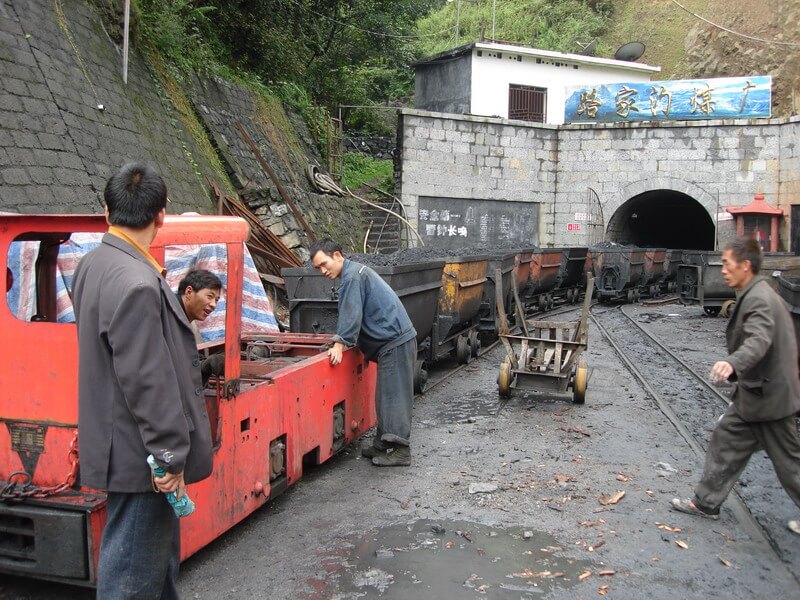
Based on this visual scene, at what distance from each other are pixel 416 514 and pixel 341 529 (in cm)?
58

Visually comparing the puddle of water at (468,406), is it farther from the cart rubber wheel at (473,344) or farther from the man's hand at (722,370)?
the man's hand at (722,370)

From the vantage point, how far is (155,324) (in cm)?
244

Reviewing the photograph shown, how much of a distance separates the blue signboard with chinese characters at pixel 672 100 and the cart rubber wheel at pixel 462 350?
56.9 ft

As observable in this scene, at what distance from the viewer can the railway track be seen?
4785mm

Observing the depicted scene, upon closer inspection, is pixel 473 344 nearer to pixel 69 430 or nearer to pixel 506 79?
pixel 69 430

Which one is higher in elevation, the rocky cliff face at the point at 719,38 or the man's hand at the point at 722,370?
the rocky cliff face at the point at 719,38

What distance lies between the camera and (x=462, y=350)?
11250 millimetres

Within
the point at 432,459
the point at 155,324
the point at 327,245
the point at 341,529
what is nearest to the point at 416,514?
the point at 341,529

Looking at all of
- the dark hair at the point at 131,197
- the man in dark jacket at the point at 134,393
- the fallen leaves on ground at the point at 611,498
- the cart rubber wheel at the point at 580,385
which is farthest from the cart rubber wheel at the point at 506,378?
the dark hair at the point at 131,197

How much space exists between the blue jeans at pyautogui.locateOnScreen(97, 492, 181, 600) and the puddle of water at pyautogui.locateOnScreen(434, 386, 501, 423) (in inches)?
211

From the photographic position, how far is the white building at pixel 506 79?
27.7 m

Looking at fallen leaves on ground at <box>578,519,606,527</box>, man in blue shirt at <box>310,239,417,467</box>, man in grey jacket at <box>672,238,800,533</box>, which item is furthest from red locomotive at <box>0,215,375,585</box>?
man in grey jacket at <box>672,238,800,533</box>

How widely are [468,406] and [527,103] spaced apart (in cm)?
2227

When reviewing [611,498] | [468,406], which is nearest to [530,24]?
[468,406]
